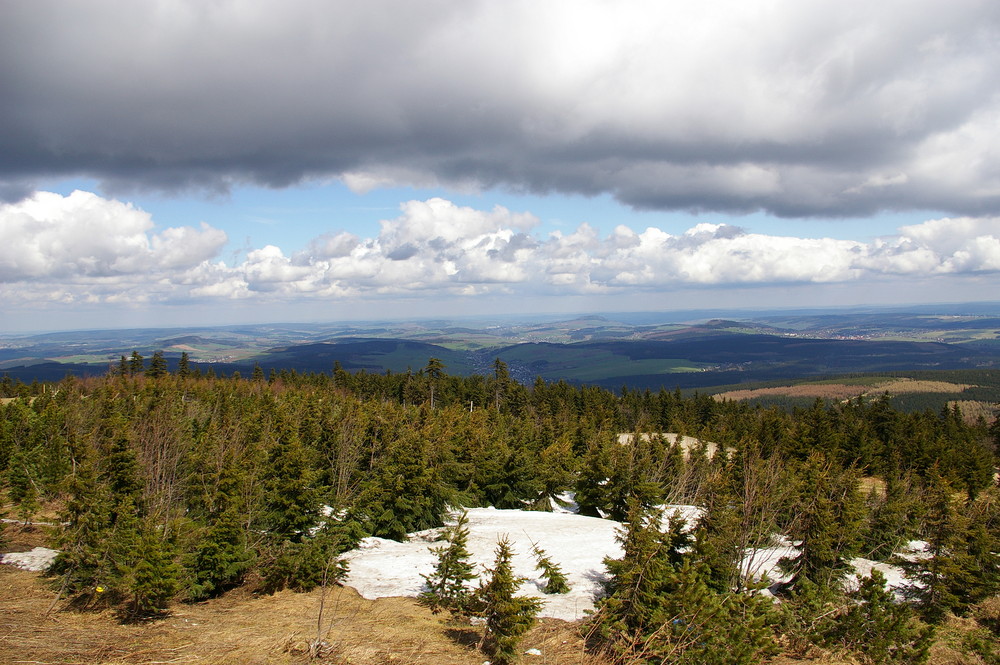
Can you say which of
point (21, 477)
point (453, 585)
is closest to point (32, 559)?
point (21, 477)

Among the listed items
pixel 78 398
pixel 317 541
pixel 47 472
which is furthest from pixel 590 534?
pixel 78 398

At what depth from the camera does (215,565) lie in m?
15.3

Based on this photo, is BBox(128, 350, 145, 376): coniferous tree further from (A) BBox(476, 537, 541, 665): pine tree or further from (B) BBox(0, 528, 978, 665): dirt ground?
(A) BBox(476, 537, 541, 665): pine tree

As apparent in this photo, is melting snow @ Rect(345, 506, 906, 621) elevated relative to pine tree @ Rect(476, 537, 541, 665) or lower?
→ lower

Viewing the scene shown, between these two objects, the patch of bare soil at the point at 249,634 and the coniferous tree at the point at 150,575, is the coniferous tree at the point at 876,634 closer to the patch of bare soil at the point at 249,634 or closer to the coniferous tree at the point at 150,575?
the patch of bare soil at the point at 249,634

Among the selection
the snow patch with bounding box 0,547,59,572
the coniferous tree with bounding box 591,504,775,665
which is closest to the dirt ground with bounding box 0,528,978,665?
the snow patch with bounding box 0,547,59,572

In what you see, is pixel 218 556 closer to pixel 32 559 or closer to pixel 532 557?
pixel 32 559

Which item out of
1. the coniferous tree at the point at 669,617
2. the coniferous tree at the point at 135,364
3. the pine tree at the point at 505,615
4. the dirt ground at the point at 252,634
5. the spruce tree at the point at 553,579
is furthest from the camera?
the coniferous tree at the point at 135,364

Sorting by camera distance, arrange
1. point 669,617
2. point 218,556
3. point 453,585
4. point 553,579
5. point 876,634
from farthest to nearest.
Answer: point 553,579
point 453,585
point 218,556
point 876,634
point 669,617

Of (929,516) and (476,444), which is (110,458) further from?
(929,516)

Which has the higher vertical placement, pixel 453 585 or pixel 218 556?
pixel 218 556

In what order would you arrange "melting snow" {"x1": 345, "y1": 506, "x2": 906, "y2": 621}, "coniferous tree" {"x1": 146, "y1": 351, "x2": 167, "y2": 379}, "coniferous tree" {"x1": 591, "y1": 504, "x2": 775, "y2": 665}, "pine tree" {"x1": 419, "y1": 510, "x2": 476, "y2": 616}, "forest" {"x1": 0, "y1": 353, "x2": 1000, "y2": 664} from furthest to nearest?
"coniferous tree" {"x1": 146, "y1": 351, "x2": 167, "y2": 379}, "melting snow" {"x1": 345, "y1": 506, "x2": 906, "y2": 621}, "pine tree" {"x1": 419, "y1": 510, "x2": 476, "y2": 616}, "forest" {"x1": 0, "y1": 353, "x2": 1000, "y2": 664}, "coniferous tree" {"x1": 591, "y1": 504, "x2": 775, "y2": 665}

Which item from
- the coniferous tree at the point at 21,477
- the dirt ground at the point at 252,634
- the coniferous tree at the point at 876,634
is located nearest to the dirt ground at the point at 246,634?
the dirt ground at the point at 252,634

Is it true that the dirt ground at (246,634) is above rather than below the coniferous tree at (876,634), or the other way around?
above
